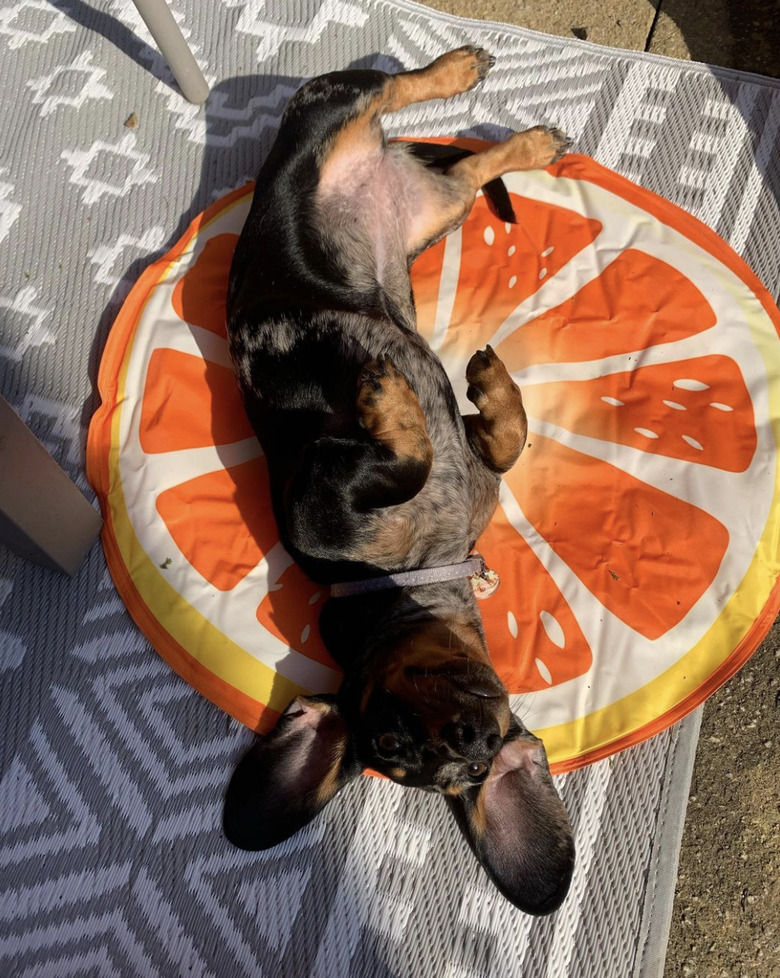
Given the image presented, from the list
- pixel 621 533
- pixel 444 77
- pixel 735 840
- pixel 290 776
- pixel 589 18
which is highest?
pixel 589 18

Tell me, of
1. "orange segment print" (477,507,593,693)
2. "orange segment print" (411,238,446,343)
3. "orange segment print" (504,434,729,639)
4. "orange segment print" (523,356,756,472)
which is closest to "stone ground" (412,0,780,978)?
"orange segment print" (504,434,729,639)

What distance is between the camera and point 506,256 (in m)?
2.87

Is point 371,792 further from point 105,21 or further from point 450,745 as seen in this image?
point 105,21

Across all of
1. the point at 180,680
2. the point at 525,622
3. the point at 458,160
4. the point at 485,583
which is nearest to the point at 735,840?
the point at 525,622

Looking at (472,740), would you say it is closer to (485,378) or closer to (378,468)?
(378,468)

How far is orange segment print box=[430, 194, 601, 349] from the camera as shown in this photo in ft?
9.32

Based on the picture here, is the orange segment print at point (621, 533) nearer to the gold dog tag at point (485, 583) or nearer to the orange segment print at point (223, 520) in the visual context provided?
the gold dog tag at point (485, 583)

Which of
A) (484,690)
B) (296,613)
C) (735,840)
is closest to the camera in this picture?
(484,690)

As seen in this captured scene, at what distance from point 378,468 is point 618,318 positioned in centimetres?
130

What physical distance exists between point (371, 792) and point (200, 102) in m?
2.84

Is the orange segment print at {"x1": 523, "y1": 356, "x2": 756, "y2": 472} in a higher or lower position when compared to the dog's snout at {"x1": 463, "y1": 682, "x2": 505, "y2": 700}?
higher

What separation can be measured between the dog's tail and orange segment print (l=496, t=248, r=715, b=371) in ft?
1.36

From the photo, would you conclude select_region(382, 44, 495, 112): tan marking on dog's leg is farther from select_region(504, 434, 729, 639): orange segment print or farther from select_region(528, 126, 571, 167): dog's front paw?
select_region(504, 434, 729, 639): orange segment print

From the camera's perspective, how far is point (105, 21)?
328 cm
